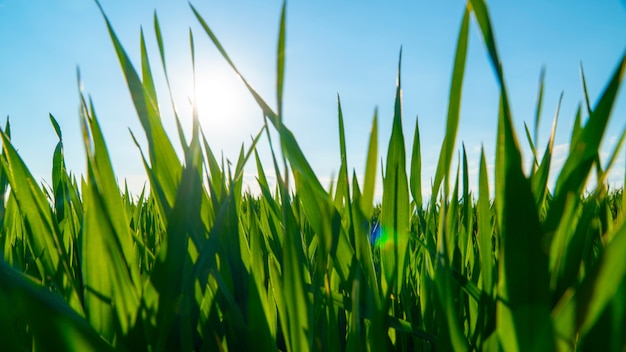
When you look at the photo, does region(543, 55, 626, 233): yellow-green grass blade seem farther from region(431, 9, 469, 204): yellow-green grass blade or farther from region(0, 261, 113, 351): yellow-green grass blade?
region(0, 261, 113, 351): yellow-green grass blade

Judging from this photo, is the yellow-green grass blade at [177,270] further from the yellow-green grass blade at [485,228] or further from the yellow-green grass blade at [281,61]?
the yellow-green grass blade at [485,228]

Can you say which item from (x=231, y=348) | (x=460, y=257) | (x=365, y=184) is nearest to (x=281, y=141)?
(x=365, y=184)

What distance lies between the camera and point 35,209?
0.38 metres

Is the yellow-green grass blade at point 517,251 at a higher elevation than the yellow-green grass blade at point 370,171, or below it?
below

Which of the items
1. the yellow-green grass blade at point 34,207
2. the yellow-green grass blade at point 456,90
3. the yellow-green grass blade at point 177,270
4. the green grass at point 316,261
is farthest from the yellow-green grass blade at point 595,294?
the yellow-green grass blade at point 34,207

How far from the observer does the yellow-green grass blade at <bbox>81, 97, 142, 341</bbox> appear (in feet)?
0.97

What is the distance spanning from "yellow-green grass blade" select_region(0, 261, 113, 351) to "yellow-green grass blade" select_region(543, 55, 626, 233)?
285mm

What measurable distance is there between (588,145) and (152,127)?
29cm

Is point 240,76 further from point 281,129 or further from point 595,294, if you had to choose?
point 595,294

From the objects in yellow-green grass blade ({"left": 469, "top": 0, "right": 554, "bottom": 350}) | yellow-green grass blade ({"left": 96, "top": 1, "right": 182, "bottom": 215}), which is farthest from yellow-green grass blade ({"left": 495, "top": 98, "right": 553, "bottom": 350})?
yellow-green grass blade ({"left": 96, "top": 1, "right": 182, "bottom": 215})

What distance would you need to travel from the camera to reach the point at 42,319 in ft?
0.78

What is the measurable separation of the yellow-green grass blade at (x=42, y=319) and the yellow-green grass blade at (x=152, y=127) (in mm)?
104

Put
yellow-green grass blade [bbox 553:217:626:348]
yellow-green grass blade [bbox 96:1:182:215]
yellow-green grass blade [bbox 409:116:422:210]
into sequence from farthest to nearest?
1. yellow-green grass blade [bbox 409:116:422:210]
2. yellow-green grass blade [bbox 96:1:182:215]
3. yellow-green grass blade [bbox 553:217:626:348]

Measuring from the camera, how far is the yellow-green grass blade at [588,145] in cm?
23
